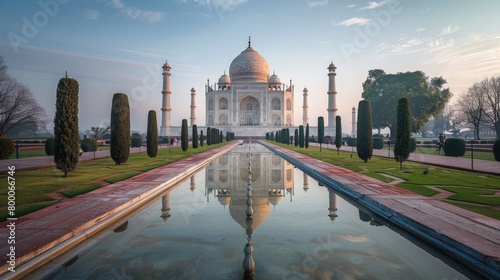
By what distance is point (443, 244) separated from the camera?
3.27 meters

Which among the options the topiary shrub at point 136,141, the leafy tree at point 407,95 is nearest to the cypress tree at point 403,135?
the topiary shrub at point 136,141

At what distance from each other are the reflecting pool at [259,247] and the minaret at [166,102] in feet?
139

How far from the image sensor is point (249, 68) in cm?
5616

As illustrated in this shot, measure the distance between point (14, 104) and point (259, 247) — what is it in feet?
99.3

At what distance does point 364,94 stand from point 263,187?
36.2 m

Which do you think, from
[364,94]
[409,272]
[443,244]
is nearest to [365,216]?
[443,244]

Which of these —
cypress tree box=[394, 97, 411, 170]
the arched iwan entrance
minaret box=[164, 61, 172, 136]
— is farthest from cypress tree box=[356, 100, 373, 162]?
the arched iwan entrance

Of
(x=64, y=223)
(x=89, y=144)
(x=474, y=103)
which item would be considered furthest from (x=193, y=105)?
(x=64, y=223)

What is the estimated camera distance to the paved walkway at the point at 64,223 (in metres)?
2.88

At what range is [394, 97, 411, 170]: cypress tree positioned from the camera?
10.1 m

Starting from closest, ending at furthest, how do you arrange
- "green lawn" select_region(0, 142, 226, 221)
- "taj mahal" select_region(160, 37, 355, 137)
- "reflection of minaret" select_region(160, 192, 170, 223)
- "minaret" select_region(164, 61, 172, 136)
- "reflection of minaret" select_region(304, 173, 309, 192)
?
"reflection of minaret" select_region(160, 192, 170, 223) → "green lawn" select_region(0, 142, 226, 221) → "reflection of minaret" select_region(304, 173, 309, 192) → "minaret" select_region(164, 61, 172, 136) → "taj mahal" select_region(160, 37, 355, 137)

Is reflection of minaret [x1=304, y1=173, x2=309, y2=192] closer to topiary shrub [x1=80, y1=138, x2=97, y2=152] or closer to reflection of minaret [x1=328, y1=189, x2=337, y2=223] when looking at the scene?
reflection of minaret [x1=328, y1=189, x2=337, y2=223]

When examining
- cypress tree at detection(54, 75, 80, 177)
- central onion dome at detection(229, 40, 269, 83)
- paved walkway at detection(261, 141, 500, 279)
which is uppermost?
central onion dome at detection(229, 40, 269, 83)

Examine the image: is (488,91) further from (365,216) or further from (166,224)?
(166,224)
